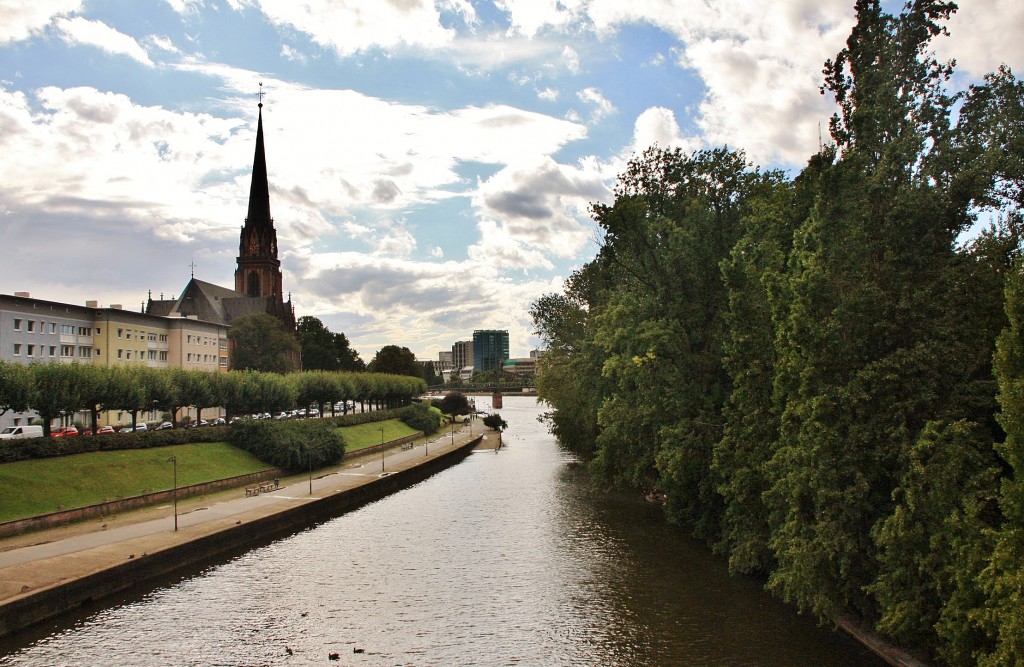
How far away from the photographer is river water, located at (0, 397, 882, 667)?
21125 mm

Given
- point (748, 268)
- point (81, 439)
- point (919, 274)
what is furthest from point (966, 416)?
point (81, 439)

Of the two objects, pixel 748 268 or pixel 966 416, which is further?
pixel 748 268

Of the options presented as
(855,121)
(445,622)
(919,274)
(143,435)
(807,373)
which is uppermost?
(855,121)

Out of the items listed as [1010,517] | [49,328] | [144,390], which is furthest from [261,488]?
[1010,517]

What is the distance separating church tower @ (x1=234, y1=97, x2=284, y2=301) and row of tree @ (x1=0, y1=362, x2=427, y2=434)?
A: 62.2 metres

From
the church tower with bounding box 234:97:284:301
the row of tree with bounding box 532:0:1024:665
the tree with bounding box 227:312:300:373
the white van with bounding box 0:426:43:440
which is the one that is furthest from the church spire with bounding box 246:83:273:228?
the row of tree with bounding box 532:0:1024:665

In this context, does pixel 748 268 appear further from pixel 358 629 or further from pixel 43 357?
pixel 43 357

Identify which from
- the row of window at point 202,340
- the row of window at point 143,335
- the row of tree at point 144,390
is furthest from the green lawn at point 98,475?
the row of window at point 202,340

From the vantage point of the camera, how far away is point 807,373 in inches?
805

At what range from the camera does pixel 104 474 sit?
132 feet

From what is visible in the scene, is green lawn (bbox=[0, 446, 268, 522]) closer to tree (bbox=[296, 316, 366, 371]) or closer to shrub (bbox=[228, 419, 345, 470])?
shrub (bbox=[228, 419, 345, 470])

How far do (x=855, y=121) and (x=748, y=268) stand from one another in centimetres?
546

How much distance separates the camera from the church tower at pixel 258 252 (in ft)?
446

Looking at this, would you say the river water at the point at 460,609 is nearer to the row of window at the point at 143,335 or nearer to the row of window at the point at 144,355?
the row of window at the point at 144,355
